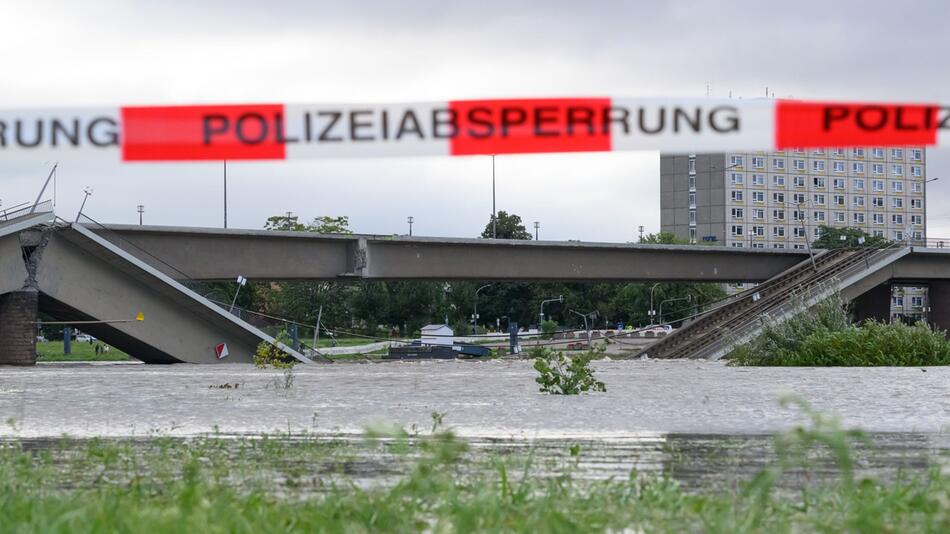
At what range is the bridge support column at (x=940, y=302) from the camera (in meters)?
69.6

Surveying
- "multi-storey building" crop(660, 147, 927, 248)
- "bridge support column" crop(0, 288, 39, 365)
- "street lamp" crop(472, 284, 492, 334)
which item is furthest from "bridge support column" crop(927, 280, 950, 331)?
"multi-storey building" crop(660, 147, 927, 248)

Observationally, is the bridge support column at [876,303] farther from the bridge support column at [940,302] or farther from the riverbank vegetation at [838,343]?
the riverbank vegetation at [838,343]

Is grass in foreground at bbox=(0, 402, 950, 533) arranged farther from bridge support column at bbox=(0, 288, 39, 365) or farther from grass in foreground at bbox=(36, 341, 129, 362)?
grass in foreground at bbox=(36, 341, 129, 362)

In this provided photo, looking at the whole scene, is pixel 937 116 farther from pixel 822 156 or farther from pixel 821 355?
pixel 822 156

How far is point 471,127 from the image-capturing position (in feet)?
37.3

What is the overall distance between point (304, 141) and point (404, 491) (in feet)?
23.4

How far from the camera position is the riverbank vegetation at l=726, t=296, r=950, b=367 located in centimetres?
2564

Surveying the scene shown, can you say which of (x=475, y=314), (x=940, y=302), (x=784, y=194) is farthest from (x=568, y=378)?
(x=784, y=194)

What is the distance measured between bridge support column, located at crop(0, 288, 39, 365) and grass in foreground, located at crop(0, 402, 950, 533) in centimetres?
3110

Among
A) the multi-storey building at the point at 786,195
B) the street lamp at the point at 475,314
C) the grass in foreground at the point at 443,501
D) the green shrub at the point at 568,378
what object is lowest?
the street lamp at the point at 475,314

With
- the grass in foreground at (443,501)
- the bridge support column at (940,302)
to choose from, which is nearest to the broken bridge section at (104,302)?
the grass in foreground at (443,501)

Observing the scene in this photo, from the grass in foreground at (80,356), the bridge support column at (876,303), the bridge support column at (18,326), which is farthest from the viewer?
the bridge support column at (876,303)

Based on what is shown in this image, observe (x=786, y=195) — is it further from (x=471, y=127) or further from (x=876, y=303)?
(x=471, y=127)

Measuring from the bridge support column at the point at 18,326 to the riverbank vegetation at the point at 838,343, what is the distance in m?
20.4
